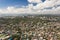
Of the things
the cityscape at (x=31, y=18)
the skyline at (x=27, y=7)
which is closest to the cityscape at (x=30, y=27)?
the cityscape at (x=31, y=18)

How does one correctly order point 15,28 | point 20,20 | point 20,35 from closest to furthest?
point 20,35 → point 15,28 → point 20,20

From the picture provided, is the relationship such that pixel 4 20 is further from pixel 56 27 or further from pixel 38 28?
pixel 56 27

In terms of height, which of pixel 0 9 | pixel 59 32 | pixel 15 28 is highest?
pixel 0 9

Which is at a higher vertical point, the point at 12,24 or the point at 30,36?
the point at 12,24

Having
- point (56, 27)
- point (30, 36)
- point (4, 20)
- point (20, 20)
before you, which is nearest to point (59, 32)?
point (56, 27)

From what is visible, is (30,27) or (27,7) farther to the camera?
(27,7)

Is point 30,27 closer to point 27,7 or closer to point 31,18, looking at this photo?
point 31,18

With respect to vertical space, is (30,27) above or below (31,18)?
below

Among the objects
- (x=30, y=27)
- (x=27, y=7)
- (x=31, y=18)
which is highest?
(x=27, y=7)

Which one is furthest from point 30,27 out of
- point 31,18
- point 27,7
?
point 27,7

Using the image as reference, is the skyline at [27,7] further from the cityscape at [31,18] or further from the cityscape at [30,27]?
the cityscape at [30,27]
